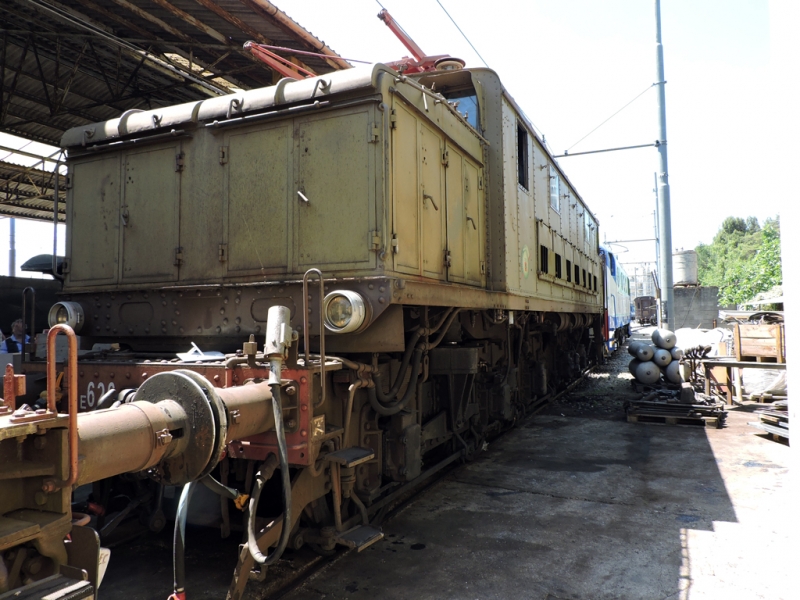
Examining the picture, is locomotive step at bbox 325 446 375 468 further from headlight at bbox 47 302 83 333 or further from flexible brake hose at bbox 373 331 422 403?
headlight at bbox 47 302 83 333

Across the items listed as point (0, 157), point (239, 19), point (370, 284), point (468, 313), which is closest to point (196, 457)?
point (370, 284)

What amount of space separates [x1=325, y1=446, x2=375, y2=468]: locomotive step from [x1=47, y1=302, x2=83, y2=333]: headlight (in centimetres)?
254

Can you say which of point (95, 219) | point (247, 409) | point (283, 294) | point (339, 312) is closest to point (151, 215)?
point (95, 219)

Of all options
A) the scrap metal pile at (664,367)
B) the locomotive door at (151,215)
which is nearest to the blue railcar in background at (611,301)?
the scrap metal pile at (664,367)

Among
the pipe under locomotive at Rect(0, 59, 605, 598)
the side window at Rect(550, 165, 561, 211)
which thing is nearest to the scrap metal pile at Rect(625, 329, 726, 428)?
the side window at Rect(550, 165, 561, 211)

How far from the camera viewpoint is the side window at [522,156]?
6.89m

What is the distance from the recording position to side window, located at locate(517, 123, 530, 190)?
22.6 feet

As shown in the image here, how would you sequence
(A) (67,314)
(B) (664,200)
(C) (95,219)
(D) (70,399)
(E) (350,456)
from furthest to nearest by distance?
1. (B) (664,200)
2. (C) (95,219)
3. (A) (67,314)
4. (E) (350,456)
5. (D) (70,399)

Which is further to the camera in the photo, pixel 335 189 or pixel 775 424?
pixel 775 424

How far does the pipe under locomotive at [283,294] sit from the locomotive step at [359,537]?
14 millimetres

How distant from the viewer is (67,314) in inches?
181

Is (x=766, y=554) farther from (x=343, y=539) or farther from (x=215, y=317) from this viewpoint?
(x=215, y=317)

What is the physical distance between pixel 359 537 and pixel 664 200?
1067cm

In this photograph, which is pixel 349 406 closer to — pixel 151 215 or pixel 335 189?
pixel 335 189
